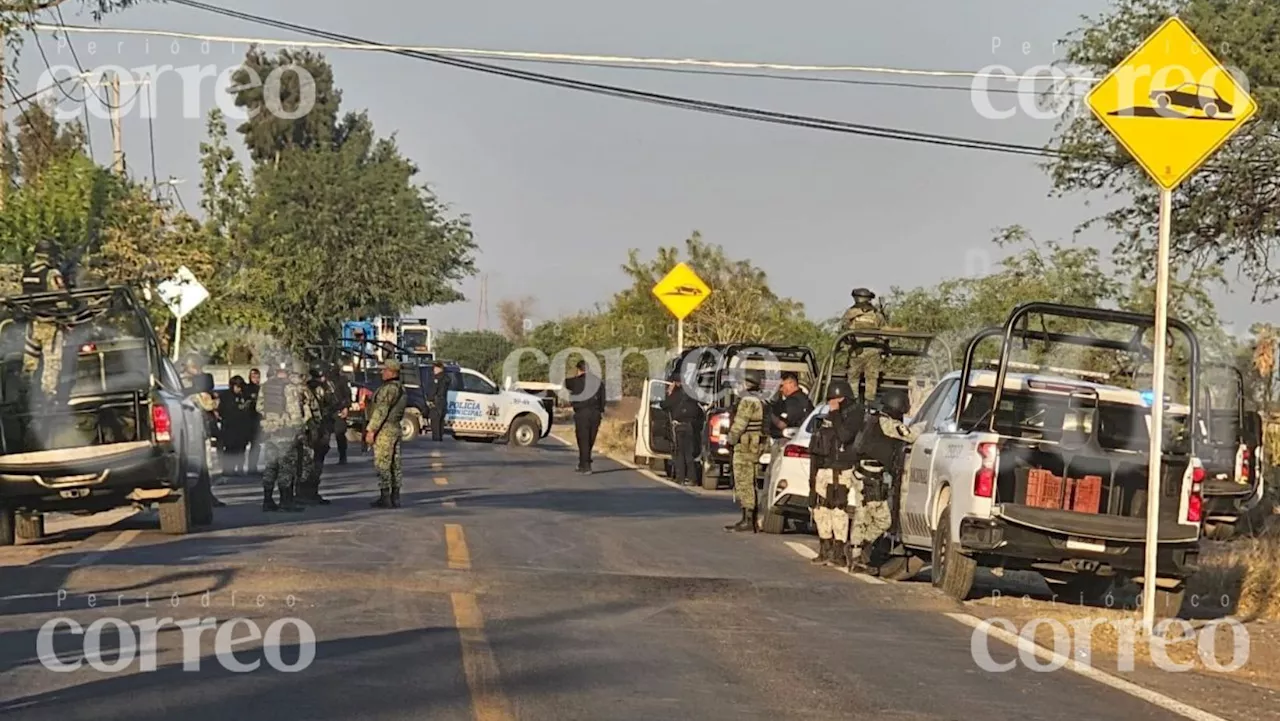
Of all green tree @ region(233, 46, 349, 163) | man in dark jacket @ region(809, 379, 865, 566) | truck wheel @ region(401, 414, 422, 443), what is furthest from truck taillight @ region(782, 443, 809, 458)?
green tree @ region(233, 46, 349, 163)

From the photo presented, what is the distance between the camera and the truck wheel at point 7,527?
16531 millimetres

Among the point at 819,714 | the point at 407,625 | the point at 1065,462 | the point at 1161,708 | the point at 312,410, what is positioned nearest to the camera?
the point at 819,714

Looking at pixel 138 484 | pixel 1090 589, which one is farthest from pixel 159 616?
pixel 1090 589

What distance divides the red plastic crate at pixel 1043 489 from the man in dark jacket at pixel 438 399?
26.3 m

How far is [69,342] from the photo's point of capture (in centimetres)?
1712

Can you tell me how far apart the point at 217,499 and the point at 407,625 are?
1180 cm

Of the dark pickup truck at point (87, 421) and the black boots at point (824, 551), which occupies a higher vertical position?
the dark pickup truck at point (87, 421)

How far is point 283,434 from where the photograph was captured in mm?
20266

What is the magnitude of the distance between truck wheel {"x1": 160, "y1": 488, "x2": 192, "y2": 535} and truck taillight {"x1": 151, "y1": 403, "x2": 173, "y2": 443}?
54 cm

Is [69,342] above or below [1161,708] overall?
above

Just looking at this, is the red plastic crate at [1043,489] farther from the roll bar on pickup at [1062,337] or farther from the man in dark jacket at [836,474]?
the man in dark jacket at [836,474]

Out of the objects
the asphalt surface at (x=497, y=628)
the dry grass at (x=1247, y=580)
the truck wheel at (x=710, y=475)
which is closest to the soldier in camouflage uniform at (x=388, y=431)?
the asphalt surface at (x=497, y=628)

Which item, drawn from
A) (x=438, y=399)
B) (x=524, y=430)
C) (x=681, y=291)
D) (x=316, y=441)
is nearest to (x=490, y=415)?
(x=524, y=430)

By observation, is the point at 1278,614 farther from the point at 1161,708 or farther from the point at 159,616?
the point at 159,616
